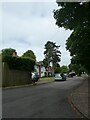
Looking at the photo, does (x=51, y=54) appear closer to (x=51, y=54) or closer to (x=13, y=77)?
(x=51, y=54)

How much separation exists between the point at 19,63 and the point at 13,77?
2498 millimetres

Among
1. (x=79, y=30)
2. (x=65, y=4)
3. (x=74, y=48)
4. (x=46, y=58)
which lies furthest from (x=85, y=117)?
(x=46, y=58)

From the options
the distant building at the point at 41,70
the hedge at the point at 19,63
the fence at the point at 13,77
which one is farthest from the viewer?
the distant building at the point at 41,70

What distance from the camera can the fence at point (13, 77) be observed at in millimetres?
33844

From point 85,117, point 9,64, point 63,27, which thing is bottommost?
point 85,117

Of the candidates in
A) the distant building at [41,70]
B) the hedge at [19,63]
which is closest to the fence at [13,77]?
the hedge at [19,63]

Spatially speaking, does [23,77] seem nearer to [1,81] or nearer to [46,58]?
[1,81]

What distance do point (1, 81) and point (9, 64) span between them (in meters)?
3.31

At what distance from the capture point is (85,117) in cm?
1220

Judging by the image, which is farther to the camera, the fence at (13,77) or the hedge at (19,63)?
the hedge at (19,63)

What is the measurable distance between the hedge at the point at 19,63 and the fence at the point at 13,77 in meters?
0.50

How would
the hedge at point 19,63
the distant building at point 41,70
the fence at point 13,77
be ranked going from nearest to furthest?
1. the fence at point 13,77
2. the hedge at point 19,63
3. the distant building at point 41,70

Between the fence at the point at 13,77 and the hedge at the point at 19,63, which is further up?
the hedge at the point at 19,63

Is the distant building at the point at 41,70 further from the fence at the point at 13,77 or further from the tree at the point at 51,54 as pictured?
the fence at the point at 13,77
